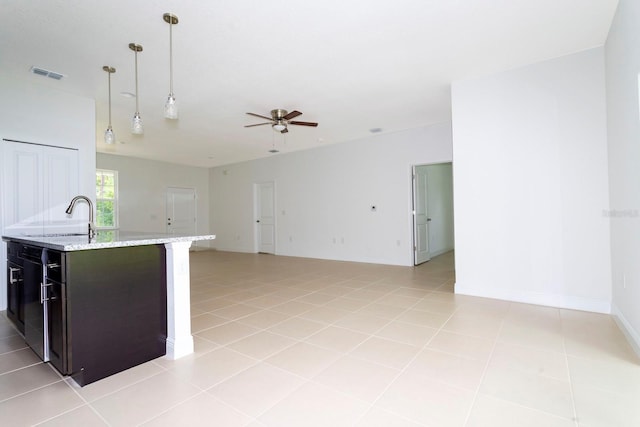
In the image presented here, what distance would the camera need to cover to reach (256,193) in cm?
874

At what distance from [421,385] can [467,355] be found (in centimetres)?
60

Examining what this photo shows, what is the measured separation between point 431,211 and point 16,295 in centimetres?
684

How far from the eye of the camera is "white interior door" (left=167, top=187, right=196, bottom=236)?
8.88 m

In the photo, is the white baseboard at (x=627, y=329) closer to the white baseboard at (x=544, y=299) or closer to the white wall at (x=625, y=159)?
the white wall at (x=625, y=159)

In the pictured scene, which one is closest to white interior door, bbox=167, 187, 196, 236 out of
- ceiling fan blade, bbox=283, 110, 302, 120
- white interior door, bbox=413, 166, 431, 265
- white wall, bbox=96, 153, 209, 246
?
white wall, bbox=96, 153, 209, 246

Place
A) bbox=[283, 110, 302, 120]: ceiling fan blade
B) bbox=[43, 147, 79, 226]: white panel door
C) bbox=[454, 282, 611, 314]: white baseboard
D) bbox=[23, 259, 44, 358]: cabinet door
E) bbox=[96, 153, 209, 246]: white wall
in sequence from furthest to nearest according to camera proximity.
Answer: bbox=[96, 153, 209, 246]: white wall
bbox=[283, 110, 302, 120]: ceiling fan blade
bbox=[43, 147, 79, 226]: white panel door
bbox=[454, 282, 611, 314]: white baseboard
bbox=[23, 259, 44, 358]: cabinet door

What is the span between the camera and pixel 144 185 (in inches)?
326

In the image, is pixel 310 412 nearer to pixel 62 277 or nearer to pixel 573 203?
pixel 62 277

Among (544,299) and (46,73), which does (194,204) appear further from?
(544,299)

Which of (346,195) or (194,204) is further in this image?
(194,204)

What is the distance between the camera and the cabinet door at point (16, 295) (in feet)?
8.21

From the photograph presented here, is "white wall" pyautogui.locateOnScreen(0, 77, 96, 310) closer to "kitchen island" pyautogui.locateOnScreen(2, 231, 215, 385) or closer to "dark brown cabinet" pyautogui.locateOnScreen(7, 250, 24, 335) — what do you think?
"dark brown cabinet" pyautogui.locateOnScreen(7, 250, 24, 335)

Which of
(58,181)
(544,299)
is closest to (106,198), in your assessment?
(58,181)

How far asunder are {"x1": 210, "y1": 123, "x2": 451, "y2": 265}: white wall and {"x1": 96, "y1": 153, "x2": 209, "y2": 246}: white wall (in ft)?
5.50
